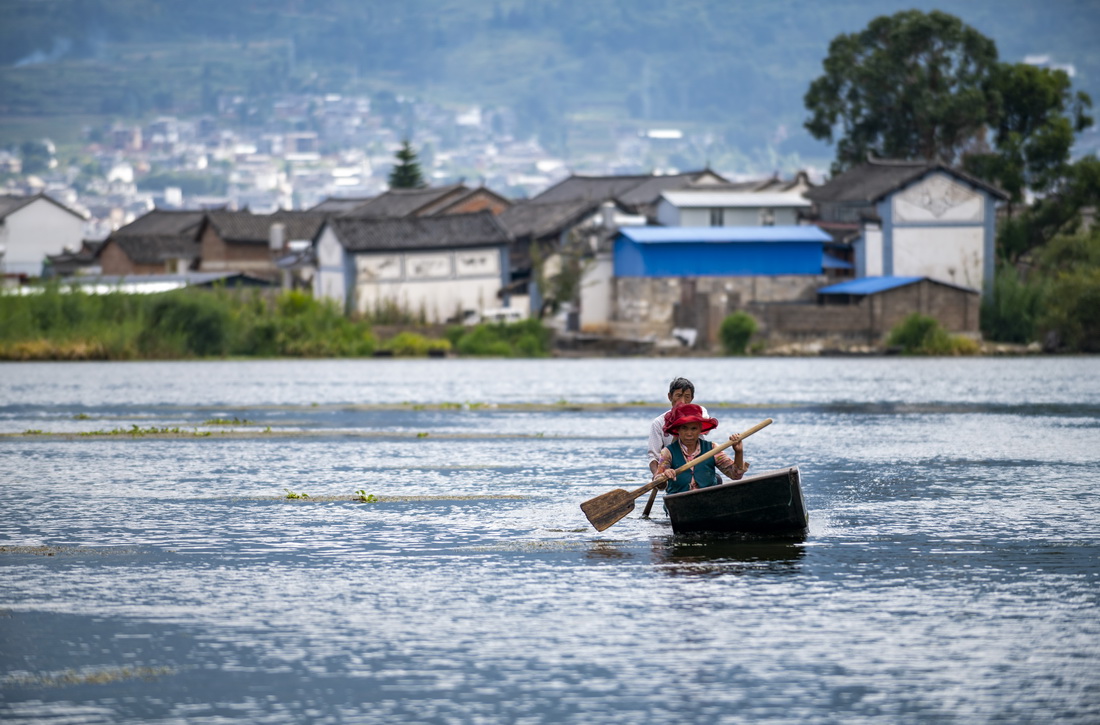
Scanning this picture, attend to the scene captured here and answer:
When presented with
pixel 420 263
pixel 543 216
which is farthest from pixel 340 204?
pixel 420 263

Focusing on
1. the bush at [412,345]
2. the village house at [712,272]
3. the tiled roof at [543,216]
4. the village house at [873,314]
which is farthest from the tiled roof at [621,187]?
the village house at [873,314]

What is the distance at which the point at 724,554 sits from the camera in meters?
16.9

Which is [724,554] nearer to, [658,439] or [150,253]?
[658,439]

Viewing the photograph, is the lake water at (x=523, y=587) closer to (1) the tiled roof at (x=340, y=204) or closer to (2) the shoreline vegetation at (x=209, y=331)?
(2) the shoreline vegetation at (x=209, y=331)

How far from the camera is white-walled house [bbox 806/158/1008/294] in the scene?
77125 millimetres

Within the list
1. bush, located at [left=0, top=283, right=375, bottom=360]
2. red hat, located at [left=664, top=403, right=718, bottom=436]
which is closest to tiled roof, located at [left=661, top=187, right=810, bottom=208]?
bush, located at [left=0, top=283, right=375, bottom=360]

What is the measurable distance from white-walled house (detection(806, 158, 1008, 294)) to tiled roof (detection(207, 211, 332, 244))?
111 feet

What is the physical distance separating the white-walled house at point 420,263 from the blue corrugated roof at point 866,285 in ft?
55.7

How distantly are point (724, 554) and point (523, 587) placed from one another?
267 centimetres

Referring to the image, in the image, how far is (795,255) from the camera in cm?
7756

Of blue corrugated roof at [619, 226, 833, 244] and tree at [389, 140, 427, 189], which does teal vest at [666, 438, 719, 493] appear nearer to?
blue corrugated roof at [619, 226, 833, 244]

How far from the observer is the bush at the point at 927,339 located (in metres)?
70.2

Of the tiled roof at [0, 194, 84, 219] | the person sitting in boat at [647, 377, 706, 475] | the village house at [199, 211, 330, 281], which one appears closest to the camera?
the person sitting in boat at [647, 377, 706, 475]

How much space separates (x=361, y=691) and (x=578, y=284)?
67305 millimetres
